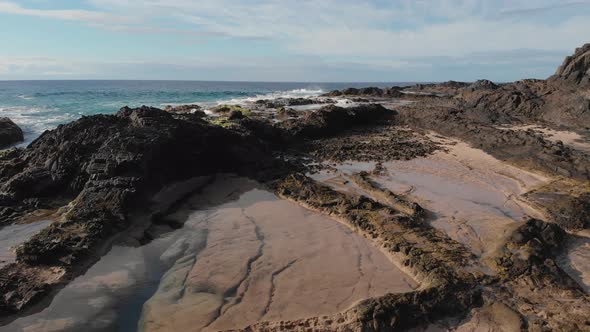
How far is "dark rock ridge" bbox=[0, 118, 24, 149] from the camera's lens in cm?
1642

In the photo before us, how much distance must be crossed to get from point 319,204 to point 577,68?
21646 mm

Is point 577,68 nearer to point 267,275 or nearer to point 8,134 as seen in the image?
point 267,275

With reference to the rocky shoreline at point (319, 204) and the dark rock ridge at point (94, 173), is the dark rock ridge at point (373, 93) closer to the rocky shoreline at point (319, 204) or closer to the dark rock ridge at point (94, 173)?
the rocky shoreline at point (319, 204)

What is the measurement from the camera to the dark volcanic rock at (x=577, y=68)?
21.8 meters

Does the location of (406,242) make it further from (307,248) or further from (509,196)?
(509,196)

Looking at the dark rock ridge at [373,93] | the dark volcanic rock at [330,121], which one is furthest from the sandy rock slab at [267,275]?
the dark rock ridge at [373,93]

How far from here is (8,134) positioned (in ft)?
54.9

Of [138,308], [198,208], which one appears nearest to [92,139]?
[198,208]

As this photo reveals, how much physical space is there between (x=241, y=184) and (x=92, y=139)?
12.0 feet

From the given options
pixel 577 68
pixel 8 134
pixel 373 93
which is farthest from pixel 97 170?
pixel 373 93

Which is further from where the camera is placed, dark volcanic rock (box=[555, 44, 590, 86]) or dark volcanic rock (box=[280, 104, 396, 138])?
dark volcanic rock (box=[555, 44, 590, 86])

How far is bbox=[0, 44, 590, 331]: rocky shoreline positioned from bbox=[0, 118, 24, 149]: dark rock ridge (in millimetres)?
6931

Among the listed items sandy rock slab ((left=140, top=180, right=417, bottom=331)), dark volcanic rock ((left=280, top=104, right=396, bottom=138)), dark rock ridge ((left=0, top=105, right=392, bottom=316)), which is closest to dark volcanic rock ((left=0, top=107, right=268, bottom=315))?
dark rock ridge ((left=0, top=105, right=392, bottom=316))

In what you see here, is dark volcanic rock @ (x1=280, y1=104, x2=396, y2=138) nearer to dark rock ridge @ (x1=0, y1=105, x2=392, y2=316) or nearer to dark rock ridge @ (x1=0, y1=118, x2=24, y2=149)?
dark rock ridge @ (x1=0, y1=105, x2=392, y2=316)
